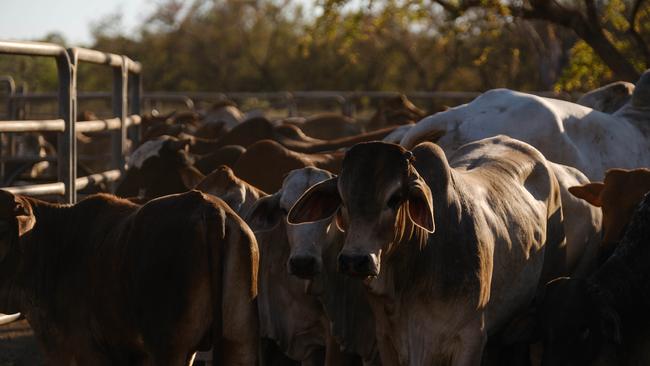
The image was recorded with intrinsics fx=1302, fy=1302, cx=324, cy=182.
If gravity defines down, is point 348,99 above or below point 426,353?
below

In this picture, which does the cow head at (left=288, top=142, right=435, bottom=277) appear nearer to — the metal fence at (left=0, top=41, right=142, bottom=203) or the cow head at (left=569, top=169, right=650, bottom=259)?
the cow head at (left=569, top=169, right=650, bottom=259)

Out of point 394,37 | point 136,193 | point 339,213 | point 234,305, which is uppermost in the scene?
point 339,213

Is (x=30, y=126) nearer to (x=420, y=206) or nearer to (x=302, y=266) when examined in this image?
(x=302, y=266)

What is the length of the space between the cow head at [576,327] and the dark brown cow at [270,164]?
3.25m

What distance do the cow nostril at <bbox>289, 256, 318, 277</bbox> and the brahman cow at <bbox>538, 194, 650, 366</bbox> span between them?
107 cm

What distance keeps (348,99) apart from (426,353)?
14888 millimetres

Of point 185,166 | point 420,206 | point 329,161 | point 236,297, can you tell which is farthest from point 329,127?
point 420,206

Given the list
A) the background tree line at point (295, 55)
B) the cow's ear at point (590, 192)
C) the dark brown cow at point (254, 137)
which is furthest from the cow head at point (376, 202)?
the background tree line at point (295, 55)

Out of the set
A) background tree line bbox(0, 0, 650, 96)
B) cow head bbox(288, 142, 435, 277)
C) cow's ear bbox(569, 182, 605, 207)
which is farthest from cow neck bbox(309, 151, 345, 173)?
background tree line bbox(0, 0, 650, 96)

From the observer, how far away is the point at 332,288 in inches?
242

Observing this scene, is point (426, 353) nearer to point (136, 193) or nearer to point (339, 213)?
point (339, 213)

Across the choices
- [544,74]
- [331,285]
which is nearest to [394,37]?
[544,74]

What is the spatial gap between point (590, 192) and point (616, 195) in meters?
0.17

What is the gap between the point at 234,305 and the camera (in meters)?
5.53
